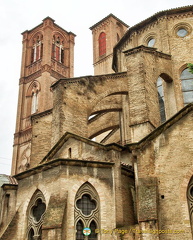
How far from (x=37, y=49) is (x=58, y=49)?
109 inches

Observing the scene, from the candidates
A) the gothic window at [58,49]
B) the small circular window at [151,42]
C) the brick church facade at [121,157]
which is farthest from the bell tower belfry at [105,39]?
the small circular window at [151,42]

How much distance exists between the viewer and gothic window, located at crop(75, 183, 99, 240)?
11.8m

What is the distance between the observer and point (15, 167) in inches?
1547

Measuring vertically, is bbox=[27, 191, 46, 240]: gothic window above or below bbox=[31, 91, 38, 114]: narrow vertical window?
below

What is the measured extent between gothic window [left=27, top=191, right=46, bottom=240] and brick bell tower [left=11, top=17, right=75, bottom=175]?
25.5 meters

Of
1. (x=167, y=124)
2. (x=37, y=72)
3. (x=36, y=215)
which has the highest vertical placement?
(x=37, y=72)

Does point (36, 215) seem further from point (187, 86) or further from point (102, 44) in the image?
point (102, 44)

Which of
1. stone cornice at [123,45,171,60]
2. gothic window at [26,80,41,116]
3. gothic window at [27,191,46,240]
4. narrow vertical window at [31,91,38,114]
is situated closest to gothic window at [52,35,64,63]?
gothic window at [26,80,41,116]

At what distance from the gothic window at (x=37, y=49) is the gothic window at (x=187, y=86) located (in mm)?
28701

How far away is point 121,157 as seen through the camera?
53.7 ft

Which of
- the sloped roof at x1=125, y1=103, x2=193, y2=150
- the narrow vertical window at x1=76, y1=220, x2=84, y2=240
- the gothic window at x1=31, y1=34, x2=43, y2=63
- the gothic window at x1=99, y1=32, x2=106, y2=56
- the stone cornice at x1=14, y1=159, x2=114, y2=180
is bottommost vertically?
the narrow vertical window at x1=76, y1=220, x2=84, y2=240

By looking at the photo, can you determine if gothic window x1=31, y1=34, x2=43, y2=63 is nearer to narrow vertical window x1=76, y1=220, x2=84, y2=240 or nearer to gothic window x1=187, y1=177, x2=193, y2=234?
narrow vertical window x1=76, y1=220, x2=84, y2=240

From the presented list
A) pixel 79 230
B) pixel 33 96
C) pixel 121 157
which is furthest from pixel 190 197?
pixel 33 96

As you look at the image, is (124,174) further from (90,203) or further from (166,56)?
(166,56)
